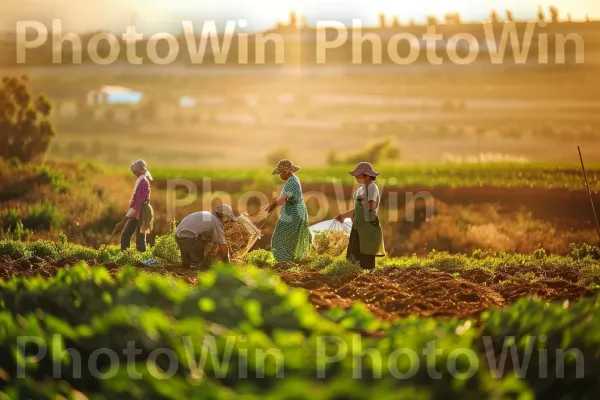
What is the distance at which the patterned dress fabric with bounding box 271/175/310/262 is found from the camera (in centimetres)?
1168

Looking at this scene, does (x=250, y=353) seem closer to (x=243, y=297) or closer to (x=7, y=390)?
(x=243, y=297)

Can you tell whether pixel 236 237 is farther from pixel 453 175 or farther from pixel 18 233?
pixel 453 175

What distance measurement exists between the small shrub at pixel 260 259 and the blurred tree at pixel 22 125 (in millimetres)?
8329

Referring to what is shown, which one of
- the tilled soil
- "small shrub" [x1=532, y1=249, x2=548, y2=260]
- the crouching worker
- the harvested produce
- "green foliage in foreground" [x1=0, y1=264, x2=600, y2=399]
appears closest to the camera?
"green foliage in foreground" [x1=0, y1=264, x2=600, y2=399]

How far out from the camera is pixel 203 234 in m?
10.7

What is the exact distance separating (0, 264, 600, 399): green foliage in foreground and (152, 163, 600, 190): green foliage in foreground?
979 centimetres

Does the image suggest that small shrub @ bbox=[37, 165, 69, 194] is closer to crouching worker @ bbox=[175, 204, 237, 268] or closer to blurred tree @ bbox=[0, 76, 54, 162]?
blurred tree @ bbox=[0, 76, 54, 162]

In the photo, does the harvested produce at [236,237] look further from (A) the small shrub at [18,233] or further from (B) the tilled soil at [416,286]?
(A) the small shrub at [18,233]

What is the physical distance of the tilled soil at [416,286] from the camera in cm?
808

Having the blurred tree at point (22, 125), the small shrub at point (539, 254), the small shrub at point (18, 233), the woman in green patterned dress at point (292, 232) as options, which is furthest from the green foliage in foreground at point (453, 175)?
the small shrub at point (18, 233)

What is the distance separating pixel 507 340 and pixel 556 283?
498 cm

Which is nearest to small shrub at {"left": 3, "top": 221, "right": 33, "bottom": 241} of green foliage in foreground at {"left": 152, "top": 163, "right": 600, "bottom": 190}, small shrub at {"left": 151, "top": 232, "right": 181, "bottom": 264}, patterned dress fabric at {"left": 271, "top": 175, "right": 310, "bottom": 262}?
small shrub at {"left": 151, "top": 232, "right": 181, "bottom": 264}

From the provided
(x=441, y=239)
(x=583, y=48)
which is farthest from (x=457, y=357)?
(x=583, y=48)

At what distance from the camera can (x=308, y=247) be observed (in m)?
11.9
